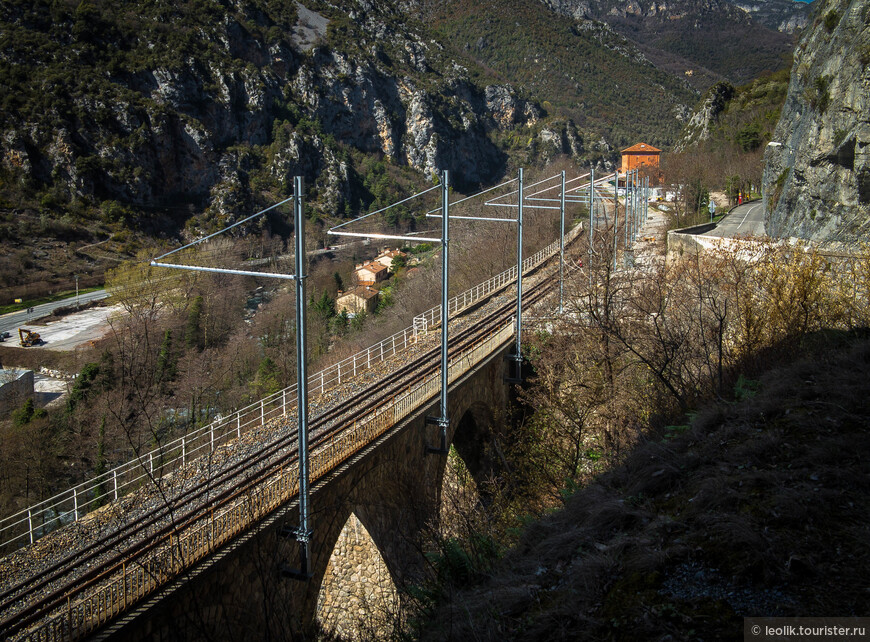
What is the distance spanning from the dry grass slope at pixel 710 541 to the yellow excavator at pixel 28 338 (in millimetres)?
30812

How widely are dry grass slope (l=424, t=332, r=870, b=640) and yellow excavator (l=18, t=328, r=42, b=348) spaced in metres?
30.8

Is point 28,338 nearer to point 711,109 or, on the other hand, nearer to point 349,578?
point 349,578

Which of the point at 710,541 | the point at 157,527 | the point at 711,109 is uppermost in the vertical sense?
the point at 711,109

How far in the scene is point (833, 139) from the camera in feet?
59.0

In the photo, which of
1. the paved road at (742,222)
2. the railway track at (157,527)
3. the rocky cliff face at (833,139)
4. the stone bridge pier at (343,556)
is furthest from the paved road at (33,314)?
the rocky cliff face at (833,139)

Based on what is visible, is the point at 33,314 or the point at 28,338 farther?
the point at 33,314

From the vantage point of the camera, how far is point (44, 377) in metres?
29.0

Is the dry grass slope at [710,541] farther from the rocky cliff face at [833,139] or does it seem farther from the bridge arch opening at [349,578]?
the rocky cliff face at [833,139]

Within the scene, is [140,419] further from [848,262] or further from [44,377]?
[848,262]

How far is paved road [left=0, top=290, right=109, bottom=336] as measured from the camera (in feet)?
104

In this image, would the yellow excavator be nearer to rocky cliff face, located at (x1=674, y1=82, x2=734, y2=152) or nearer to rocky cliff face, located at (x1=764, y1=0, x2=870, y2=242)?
rocky cliff face, located at (x1=764, y1=0, x2=870, y2=242)

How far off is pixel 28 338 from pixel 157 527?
87.6 ft

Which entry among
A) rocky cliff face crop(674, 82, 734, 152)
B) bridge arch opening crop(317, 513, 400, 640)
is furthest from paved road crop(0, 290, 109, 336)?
rocky cliff face crop(674, 82, 734, 152)

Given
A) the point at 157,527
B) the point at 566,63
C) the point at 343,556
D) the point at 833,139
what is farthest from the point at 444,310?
the point at 566,63
